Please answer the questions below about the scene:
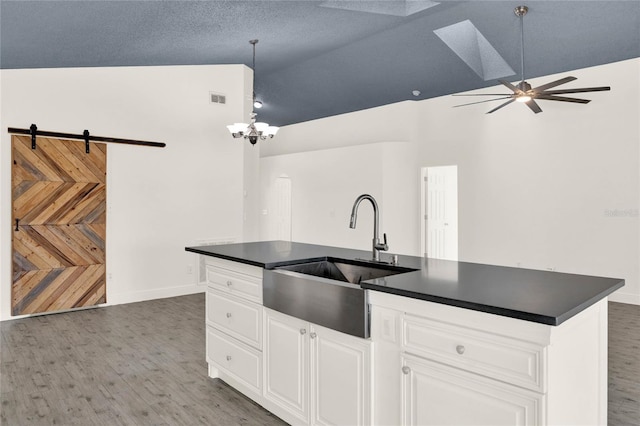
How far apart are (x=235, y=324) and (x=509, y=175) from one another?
498cm

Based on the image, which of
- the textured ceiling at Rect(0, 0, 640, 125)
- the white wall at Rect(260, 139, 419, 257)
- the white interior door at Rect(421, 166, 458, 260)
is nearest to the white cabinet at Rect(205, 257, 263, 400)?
the textured ceiling at Rect(0, 0, 640, 125)

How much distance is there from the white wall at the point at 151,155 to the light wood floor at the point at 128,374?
0.94 m

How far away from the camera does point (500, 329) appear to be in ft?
4.96

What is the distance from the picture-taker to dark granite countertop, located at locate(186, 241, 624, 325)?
149 centimetres

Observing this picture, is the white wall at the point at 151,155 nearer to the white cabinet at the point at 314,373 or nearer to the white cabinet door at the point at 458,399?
the white cabinet at the point at 314,373

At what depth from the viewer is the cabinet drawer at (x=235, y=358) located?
2.68 meters

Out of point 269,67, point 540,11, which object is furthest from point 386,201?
point 540,11

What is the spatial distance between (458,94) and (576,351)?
5.83m

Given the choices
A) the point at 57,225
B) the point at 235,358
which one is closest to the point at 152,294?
the point at 57,225

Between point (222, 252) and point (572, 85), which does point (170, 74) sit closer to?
point (222, 252)

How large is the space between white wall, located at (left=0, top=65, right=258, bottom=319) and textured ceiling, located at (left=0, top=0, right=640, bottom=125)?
0.82ft

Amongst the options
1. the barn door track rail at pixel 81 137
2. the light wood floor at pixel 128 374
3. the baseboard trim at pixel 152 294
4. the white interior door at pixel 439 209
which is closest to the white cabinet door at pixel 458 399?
the light wood floor at pixel 128 374

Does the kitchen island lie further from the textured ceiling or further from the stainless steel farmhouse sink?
the textured ceiling

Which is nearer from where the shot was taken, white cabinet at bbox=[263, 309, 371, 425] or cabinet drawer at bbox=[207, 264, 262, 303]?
white cabinet at bbox=[263, 309, 371, 425]
